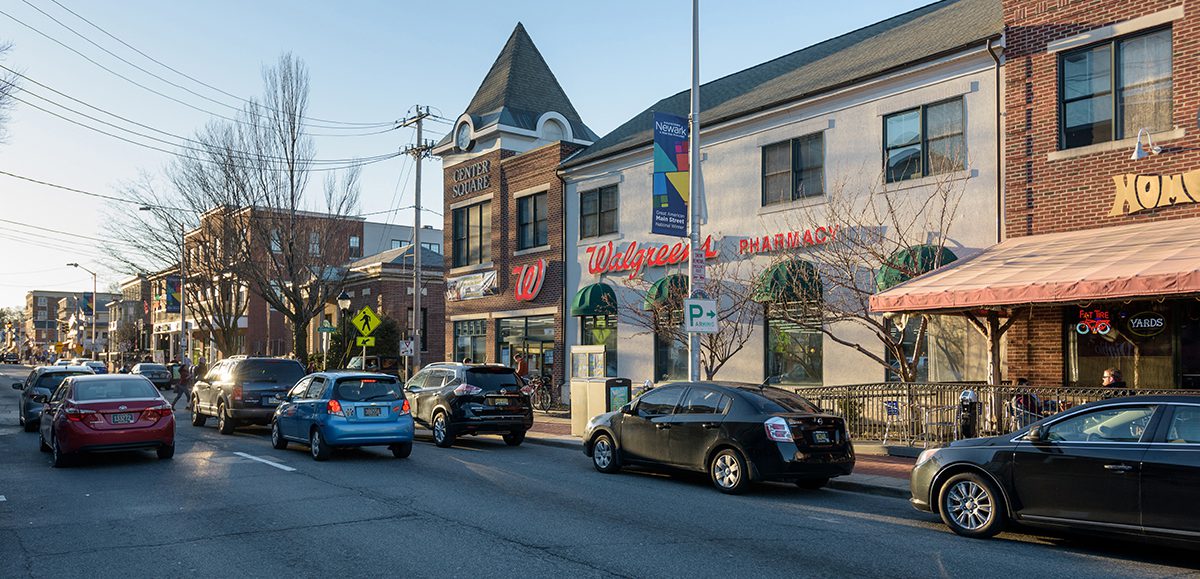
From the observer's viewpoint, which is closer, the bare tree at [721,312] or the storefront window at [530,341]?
the bare tree at [721,312]

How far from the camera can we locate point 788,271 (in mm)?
19875

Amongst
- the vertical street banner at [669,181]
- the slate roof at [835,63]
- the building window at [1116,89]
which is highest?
the slate roof at [835,63]

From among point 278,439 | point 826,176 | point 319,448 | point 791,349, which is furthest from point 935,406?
point 278,439

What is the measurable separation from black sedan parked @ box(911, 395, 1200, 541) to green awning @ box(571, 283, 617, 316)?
1652cm

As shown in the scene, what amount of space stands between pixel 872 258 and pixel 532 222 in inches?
542

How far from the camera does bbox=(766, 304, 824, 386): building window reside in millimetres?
20766

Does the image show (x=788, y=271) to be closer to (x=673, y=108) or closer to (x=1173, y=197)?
(x=1173, y=197)

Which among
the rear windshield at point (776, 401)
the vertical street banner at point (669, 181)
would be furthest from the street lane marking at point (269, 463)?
the vertical street banner at point (669, 181)

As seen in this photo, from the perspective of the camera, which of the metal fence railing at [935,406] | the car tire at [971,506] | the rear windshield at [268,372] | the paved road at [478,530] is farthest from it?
the rear windshield at [268,372]

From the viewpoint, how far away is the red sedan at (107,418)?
556 inches

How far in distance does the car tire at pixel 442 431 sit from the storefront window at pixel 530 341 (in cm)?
1069

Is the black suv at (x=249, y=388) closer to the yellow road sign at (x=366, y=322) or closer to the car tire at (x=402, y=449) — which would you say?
the car tire at (x=402, y=449)

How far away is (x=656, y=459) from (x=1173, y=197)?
9.55 meters

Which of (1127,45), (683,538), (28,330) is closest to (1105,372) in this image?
(1127,45)
